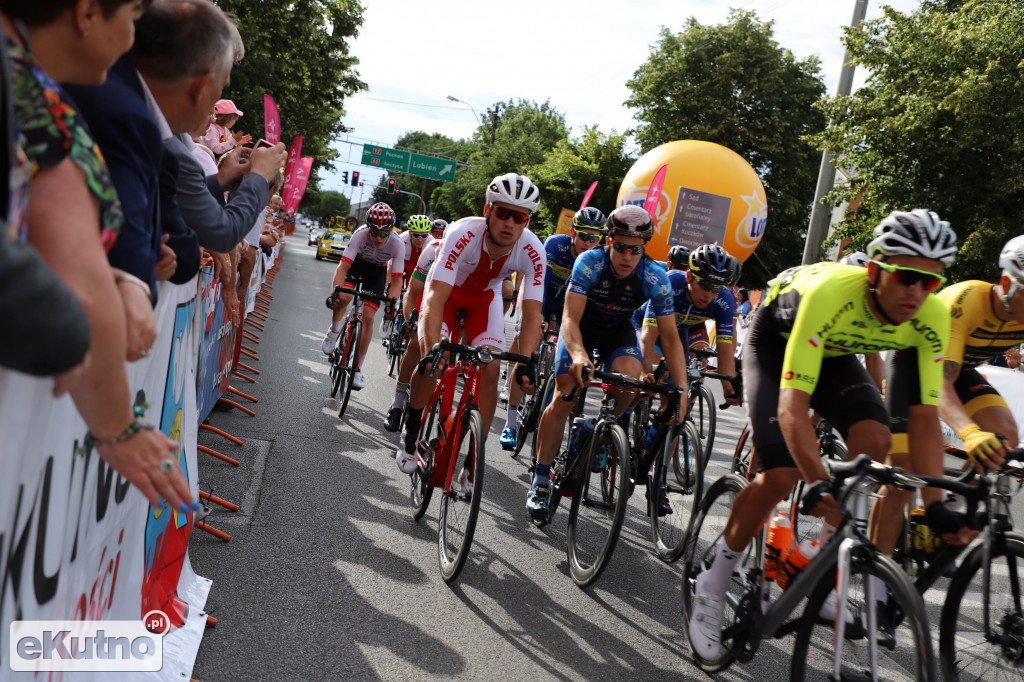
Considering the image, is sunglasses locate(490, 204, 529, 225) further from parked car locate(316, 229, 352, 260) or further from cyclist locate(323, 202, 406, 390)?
parked car locate(316, 229, 352, 260)

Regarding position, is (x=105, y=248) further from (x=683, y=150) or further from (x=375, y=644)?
(x=683, y=150)

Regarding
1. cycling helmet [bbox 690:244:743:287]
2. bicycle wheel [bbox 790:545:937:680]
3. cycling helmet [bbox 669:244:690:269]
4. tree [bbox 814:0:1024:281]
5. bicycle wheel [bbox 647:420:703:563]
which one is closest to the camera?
bicycle wheel [bbox 790:545:937:680]

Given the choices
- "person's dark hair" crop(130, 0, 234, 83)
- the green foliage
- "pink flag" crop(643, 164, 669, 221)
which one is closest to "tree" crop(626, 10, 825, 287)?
the green foliage

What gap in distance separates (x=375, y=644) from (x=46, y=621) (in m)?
1.84

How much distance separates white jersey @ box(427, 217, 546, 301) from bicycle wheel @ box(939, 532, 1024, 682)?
10.6 feet

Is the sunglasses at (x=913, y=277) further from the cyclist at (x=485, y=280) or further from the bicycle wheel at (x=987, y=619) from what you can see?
the cyclist at (x=485, y=280)

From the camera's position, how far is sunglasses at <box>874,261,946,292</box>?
11.6 feet

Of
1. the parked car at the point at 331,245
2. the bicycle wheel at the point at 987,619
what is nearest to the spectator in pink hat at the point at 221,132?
the bicycle wheel at the point at 987,619

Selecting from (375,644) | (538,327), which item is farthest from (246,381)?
(375,644)

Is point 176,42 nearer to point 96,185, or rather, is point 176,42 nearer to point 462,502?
point 96,185

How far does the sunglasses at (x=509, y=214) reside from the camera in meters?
5.66

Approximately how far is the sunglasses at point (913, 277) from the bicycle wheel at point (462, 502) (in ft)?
7.56

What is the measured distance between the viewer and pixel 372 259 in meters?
10.7

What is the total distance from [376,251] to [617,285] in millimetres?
5370
